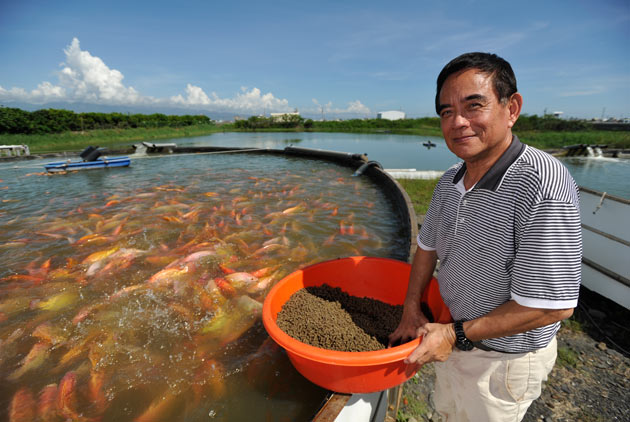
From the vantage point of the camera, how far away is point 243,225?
5.45m

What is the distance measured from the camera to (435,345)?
142 cm

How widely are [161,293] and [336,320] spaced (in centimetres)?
241

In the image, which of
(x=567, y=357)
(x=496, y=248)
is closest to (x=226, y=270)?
(x=496, y=248)

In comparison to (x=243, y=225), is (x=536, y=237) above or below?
above

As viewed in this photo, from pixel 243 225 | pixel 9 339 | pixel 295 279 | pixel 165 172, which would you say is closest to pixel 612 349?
pixel 295 279

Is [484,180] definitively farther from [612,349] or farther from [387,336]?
[612,349]

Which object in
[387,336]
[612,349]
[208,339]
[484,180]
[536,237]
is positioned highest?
[484,180]

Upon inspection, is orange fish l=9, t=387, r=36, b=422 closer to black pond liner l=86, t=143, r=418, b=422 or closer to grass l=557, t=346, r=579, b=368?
black pond liner l=86, t=143, r=418, b=422

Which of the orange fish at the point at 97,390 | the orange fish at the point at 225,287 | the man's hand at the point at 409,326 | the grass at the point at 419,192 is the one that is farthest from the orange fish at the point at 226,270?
the grass at the point at 419,192

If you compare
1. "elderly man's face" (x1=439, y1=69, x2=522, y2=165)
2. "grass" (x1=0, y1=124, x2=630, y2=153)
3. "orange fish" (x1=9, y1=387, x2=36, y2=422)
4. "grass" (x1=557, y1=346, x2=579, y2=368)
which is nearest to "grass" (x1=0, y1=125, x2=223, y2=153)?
"grass" (x1=0, y1=124, x2=630, y2=153)

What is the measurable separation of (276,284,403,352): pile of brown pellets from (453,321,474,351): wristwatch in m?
0.57

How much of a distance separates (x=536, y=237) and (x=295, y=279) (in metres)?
1.64

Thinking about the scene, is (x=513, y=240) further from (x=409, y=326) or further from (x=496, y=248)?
(x=409, y=326)

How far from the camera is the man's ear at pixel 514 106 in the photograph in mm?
1257
